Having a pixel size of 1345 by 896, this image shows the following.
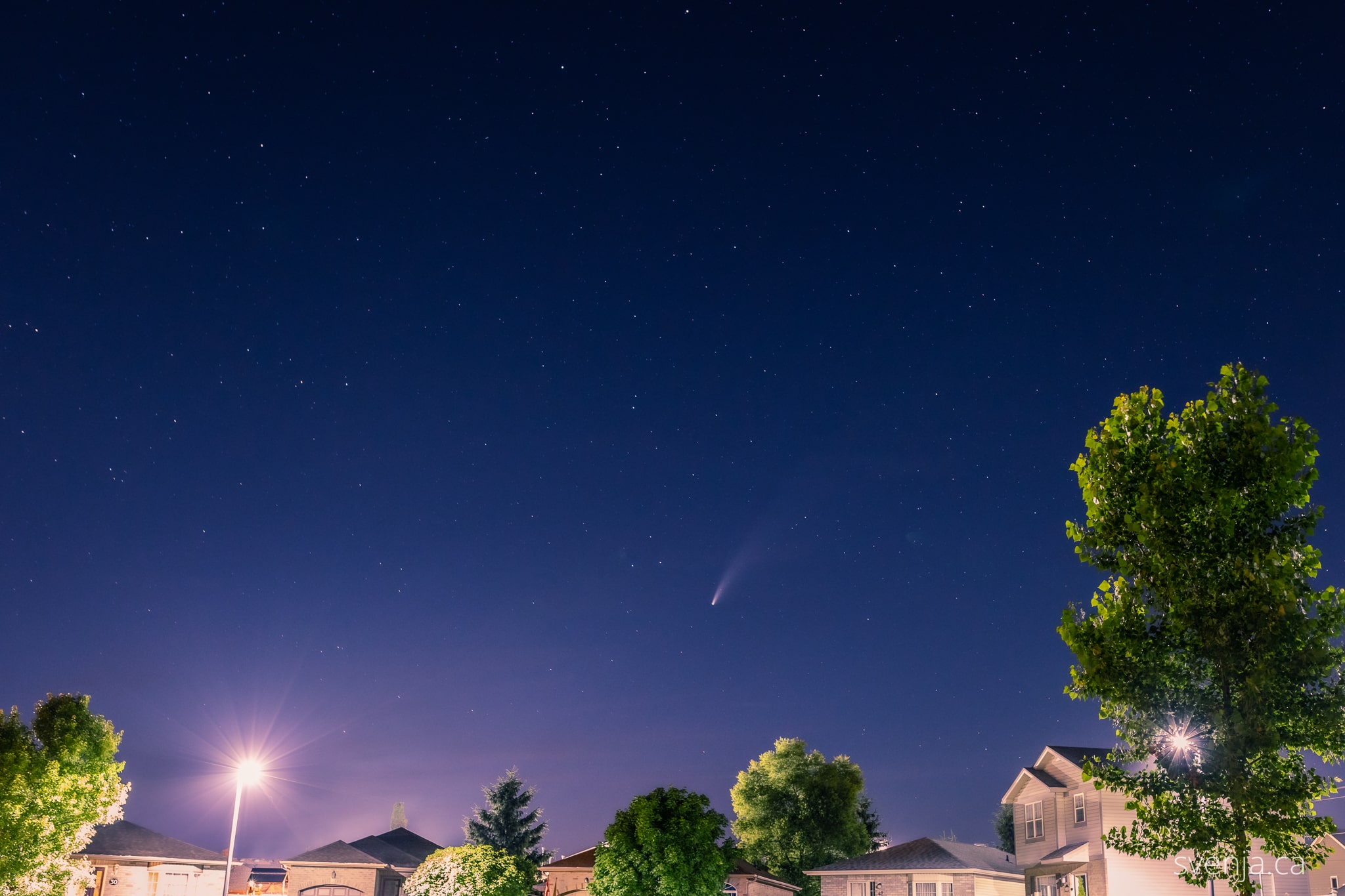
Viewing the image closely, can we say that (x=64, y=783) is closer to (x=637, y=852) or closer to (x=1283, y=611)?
(x=637, y=852)

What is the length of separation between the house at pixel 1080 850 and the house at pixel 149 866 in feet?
143

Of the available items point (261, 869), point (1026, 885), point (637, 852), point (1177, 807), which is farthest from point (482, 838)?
point (1177, 807)

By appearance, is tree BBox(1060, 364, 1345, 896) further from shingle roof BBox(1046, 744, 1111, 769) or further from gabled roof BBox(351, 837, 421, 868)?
gabled roof BBox(351, 837, 421, 868)

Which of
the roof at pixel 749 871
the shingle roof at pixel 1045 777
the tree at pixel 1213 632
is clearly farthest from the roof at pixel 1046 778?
the tree at pixel 1213 632

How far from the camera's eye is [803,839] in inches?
2768

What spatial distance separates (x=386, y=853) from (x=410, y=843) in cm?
574

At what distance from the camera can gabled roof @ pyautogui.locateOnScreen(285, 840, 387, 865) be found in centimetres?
6462

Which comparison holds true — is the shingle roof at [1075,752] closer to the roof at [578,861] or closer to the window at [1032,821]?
the window at [1032,821]

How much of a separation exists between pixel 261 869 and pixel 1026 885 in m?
50.9

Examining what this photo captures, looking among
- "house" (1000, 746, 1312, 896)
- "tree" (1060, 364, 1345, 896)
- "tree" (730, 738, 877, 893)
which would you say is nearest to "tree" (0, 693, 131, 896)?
"tree" (1060, 364, 1345, 896)

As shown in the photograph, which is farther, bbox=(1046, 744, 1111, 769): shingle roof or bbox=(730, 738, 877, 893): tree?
bbox=(730, 738, 877, 893): tree

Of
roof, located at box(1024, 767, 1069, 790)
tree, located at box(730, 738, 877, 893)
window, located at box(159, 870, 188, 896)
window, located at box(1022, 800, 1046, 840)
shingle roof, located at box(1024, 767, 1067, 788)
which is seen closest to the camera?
roof, located at box(1024, 767, 1069, 790)

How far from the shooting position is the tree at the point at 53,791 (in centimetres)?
3272

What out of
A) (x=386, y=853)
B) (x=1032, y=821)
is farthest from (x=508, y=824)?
(x=1032, y=821)
